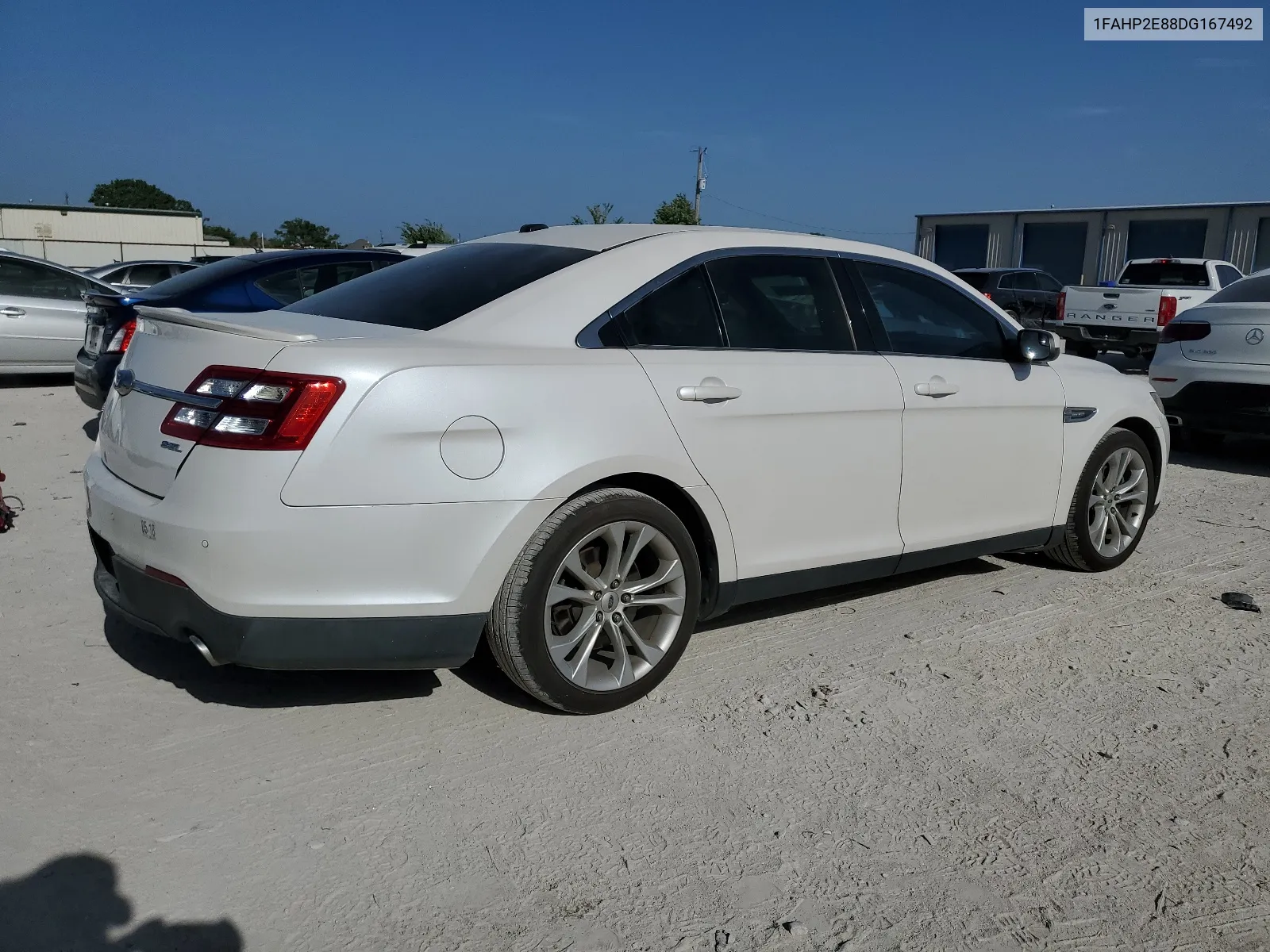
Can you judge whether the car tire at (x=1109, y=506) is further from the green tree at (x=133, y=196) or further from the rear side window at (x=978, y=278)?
the green tree at (x=133, y=196)

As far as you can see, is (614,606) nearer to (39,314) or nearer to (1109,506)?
(1109,506)

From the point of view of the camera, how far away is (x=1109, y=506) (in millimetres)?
5430

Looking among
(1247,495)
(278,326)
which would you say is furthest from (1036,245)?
(278,326)

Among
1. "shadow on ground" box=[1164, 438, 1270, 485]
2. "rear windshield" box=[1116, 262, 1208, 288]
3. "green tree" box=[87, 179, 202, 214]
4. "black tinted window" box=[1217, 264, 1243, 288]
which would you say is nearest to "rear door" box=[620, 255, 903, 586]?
"shadow on ground" box=[1164, 438, 1270, 485]

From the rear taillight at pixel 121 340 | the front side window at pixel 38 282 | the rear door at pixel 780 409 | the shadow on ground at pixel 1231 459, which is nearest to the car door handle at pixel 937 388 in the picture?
the rear door at pixel 780 409

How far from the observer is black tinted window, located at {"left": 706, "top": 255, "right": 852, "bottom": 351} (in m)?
3.98

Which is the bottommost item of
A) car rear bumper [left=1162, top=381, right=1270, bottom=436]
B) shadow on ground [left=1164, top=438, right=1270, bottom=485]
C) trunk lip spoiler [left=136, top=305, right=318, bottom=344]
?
shadow on ground [left=1164, top=438, right=1270, bottom=485]

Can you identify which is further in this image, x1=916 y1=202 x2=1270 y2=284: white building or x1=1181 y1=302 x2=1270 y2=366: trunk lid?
x1=916 y1=202 x2=1270 y2=284: white building

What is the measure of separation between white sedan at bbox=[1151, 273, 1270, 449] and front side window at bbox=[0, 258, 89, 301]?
34.9 feet

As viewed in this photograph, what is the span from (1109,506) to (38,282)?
1122 centimetres

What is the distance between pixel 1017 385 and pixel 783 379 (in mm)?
1464

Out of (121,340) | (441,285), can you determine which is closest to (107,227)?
(121,340)

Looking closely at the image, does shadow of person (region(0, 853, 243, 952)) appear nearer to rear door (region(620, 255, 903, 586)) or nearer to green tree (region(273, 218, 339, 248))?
rear door (region(620, 255, 903, 586))

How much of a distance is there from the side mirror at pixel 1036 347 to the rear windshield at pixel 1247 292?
435cm
